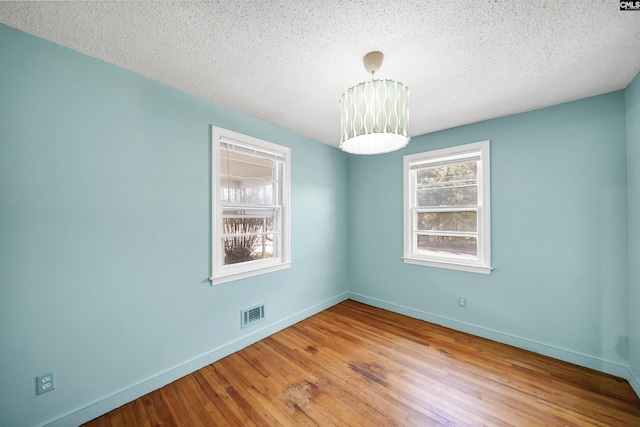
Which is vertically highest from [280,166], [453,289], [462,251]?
[280,166]

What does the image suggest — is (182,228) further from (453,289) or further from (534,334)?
(534,334)

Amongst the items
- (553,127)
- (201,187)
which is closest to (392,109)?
(201,187)

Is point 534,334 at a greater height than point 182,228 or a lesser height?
lesser

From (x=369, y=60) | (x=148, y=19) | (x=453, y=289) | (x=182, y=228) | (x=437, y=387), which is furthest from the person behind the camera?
(x=453, y=289)

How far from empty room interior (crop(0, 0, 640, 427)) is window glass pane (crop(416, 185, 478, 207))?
0.03m

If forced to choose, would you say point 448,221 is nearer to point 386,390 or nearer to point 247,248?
point 386,390

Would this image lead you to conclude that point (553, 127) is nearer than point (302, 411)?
No

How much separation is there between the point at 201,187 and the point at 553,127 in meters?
3.59

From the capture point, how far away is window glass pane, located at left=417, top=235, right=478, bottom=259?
9.55 ft

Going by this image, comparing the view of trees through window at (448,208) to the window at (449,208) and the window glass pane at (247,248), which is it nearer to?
the window at (449,208)

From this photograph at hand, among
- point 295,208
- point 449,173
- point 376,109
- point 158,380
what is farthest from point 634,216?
point 158,380

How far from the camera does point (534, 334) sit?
2451 mm

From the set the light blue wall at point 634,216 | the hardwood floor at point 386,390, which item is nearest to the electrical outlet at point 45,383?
A: the hardwood floor at point 386,390

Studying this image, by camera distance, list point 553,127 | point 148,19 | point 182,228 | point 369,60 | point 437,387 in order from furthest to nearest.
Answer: point 553,127 → point 182,228 → point 437,387 → point 369,60 → point 148,19
